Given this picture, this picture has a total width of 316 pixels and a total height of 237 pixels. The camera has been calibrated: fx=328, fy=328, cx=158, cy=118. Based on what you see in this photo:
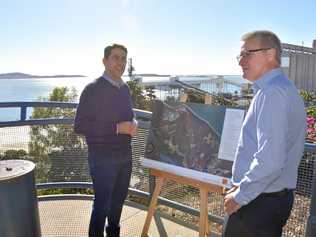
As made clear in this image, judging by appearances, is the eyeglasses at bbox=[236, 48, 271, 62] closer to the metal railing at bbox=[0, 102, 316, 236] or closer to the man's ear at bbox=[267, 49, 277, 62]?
the man's ear at bbox=[267, 49, 277, 62]

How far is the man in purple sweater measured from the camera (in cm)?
230

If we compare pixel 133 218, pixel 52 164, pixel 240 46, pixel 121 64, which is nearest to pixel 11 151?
pixel 52 164

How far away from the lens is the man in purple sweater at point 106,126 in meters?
2.30

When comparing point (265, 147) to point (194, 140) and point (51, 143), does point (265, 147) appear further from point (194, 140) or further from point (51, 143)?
point (51, 143)

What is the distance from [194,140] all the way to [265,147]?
4.10 feet

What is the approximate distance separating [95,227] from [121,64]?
1215mm

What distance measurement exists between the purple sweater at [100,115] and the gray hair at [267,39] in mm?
1120

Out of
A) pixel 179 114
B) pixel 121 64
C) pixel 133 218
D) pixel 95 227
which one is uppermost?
pixel 121 64

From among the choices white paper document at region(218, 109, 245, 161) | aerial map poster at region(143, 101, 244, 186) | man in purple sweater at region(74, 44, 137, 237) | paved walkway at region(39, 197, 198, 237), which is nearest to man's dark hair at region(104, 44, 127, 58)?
man in purple sweater at region(74, 44, 137, 237)

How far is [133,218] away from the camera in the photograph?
332 centimetres

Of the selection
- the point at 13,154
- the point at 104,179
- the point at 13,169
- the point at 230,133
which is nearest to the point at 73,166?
the point at 13,154

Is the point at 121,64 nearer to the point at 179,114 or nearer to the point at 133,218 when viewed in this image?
the point at 179,114

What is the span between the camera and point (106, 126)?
2.33 meters

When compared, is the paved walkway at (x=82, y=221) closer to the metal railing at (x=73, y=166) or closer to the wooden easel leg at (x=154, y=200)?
the metal railing at (x=73, y=166)
